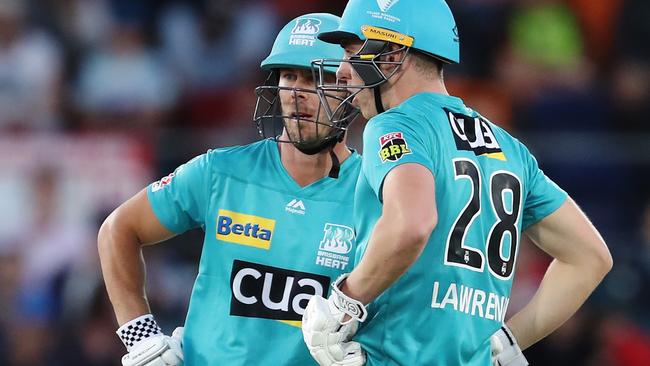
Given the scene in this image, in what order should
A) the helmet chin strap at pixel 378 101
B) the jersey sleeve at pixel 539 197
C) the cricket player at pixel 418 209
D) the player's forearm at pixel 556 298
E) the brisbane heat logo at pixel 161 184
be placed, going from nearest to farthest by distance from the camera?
the cricket player at pixel 418 209, the helmet chin strap at pixel 378 101, the jersey sleeve at pixel 539 197, the player's forearm at pixel 556 298, the brisbane heat logo at pixel 161 184

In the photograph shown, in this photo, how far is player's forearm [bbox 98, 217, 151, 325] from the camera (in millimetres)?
4859

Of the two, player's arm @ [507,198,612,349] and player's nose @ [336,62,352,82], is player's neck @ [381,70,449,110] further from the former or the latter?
player's arm @ [507,198,612,349]

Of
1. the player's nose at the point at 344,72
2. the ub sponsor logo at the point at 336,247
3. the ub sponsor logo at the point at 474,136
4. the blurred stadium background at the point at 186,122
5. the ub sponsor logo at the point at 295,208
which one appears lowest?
the blurred stadium background at the point at 186,122

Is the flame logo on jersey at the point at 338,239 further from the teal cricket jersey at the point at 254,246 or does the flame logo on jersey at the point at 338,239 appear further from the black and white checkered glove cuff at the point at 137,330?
the black and white checkered glove cuff at the point at 137,330

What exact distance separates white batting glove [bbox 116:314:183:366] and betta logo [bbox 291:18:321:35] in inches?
50.5

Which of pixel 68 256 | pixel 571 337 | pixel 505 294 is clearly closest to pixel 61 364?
pixel 68 256

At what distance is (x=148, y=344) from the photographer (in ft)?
15.4

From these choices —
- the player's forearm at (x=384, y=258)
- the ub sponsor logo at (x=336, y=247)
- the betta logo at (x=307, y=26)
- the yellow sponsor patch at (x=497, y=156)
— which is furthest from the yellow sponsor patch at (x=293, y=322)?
the betta logo at (x=307, y=26)

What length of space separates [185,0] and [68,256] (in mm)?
2852

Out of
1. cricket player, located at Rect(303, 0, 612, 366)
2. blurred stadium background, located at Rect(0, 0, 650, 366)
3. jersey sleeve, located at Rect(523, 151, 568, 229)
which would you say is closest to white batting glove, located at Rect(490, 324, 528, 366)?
cricket player, located at Rect(303, 0, 612, 366)

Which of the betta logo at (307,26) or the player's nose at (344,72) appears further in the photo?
the betta logo at (307,26)

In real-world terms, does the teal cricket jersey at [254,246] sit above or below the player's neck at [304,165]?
below

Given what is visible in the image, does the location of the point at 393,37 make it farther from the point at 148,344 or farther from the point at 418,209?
the point at 148,344

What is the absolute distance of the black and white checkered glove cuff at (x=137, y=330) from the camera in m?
4.79
